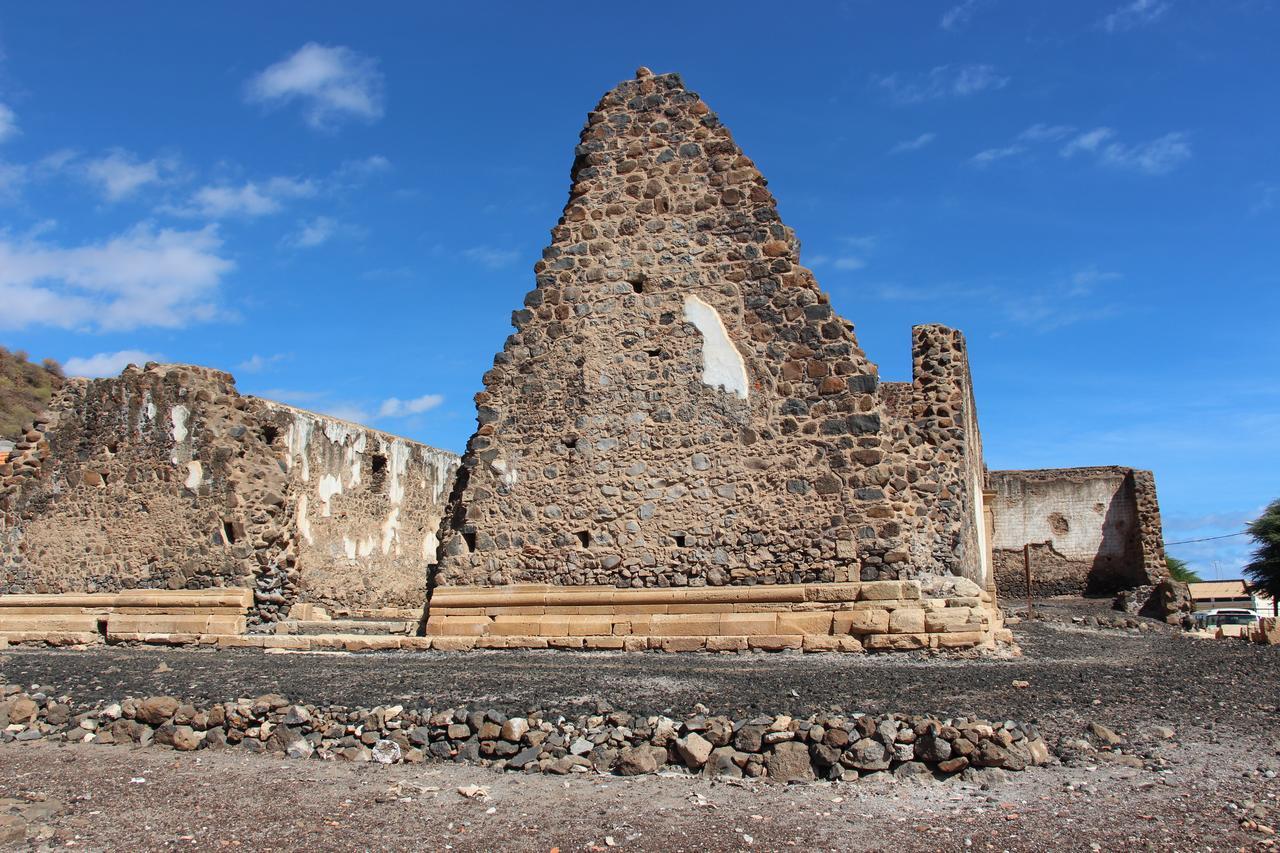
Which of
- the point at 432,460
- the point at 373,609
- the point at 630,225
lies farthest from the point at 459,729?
the point at 432,460

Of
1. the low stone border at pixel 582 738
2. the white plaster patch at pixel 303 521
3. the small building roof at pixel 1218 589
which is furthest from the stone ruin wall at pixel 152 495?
the small building roof at pixel 1218 589

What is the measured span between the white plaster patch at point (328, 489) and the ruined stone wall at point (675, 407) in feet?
23.4

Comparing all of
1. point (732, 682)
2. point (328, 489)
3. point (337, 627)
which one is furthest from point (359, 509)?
point (732, 682)

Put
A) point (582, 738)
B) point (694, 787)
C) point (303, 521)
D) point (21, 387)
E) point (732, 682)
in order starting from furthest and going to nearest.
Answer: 1. point (21, 387)
2. point (303, 521)
3. point (732, 682)
4. point (582, 738)
5. point (694, 787)

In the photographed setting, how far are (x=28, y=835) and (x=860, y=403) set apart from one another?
678 centimetres

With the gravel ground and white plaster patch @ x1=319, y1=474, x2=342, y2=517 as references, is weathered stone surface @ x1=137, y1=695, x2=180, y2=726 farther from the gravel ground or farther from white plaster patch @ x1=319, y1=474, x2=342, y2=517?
white plaster patch @ x1=319, y1=474, x2=342, y2=517

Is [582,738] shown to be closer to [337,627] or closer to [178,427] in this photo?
[337,627]

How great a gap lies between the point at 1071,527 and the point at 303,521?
2094 cm

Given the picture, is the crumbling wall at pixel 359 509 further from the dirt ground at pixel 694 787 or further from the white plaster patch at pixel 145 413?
the dirt ground at pixel 694 787

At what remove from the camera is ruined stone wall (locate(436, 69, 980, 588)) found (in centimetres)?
871

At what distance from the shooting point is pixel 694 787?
4.10m

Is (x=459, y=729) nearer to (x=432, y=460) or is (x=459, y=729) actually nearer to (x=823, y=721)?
(x=823, y=721)

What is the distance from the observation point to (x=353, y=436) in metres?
17.2

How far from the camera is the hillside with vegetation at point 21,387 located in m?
37.2
